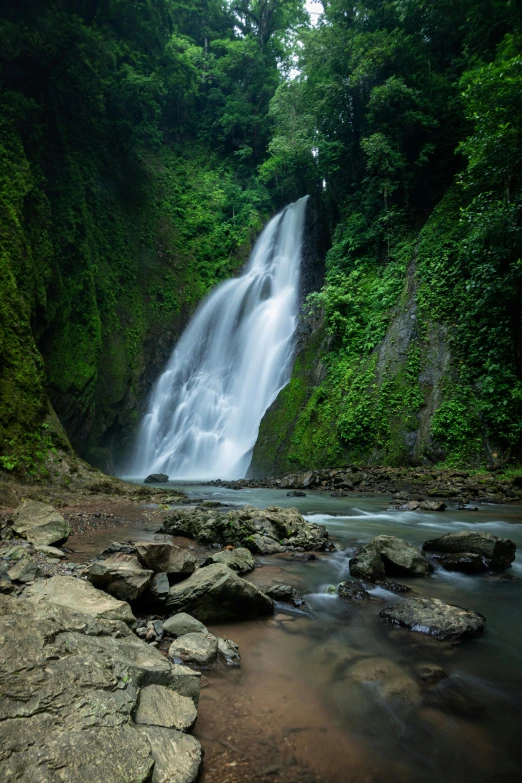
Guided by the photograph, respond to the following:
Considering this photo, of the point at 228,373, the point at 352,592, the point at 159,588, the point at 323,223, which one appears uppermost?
the point at 323,223

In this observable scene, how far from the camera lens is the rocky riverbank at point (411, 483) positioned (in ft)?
33.3

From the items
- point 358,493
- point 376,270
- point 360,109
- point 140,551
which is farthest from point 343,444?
point 360,109

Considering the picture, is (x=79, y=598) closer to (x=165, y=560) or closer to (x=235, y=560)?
(x=165, y=560)

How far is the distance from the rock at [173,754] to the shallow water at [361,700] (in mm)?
124

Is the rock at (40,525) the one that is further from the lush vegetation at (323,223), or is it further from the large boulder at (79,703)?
the lush vegetation at (323,223)

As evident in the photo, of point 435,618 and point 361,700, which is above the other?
point 435,618

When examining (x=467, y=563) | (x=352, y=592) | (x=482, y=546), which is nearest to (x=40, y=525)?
(x=352, y=592)

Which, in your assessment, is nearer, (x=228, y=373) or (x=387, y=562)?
(x=387, y=562)

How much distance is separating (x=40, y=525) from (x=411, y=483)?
944cm

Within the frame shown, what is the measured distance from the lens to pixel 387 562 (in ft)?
15.5

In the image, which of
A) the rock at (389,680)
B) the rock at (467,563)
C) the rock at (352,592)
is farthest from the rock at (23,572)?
the rock at (467,563)

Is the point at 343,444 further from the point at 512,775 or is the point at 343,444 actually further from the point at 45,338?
the point at 512,775

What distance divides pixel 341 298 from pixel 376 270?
2.70 meters

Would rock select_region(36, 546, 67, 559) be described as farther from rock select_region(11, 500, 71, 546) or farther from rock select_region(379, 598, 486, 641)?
rock select_region(379, 598, 486, 641)
